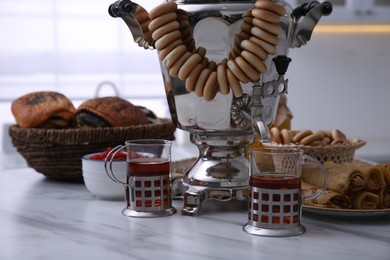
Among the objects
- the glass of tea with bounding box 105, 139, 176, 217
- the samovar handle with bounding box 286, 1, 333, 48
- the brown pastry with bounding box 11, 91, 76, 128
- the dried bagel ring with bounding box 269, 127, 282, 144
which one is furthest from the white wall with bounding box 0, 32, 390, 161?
the glass of tea with bounding box 105, 139, 176, 217

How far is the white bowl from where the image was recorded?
46.3 inches

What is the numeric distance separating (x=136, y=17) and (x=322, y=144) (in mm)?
497

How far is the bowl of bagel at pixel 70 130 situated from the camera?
1326 millimetres

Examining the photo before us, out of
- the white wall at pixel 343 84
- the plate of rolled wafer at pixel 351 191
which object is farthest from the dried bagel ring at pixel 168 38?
the white wall at pixel 343 84

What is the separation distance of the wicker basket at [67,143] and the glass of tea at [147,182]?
27 centimetres

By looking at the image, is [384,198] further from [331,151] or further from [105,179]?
[105,179]

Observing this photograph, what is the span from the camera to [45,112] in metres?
1.37

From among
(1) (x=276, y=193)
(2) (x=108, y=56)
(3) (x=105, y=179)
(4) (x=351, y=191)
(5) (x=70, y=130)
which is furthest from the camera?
(2) (x=108, y=56)

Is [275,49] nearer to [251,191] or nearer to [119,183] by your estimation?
[251,191]

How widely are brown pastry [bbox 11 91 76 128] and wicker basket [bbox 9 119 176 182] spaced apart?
0.03 metres

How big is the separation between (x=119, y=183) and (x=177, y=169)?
0.78 feet

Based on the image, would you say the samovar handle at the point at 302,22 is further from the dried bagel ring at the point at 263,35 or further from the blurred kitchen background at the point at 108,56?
the blurred kitchen background at the point at 108,56

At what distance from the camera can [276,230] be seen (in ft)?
3.05

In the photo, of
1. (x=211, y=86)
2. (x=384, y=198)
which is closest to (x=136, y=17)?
(x=211, y=86)
